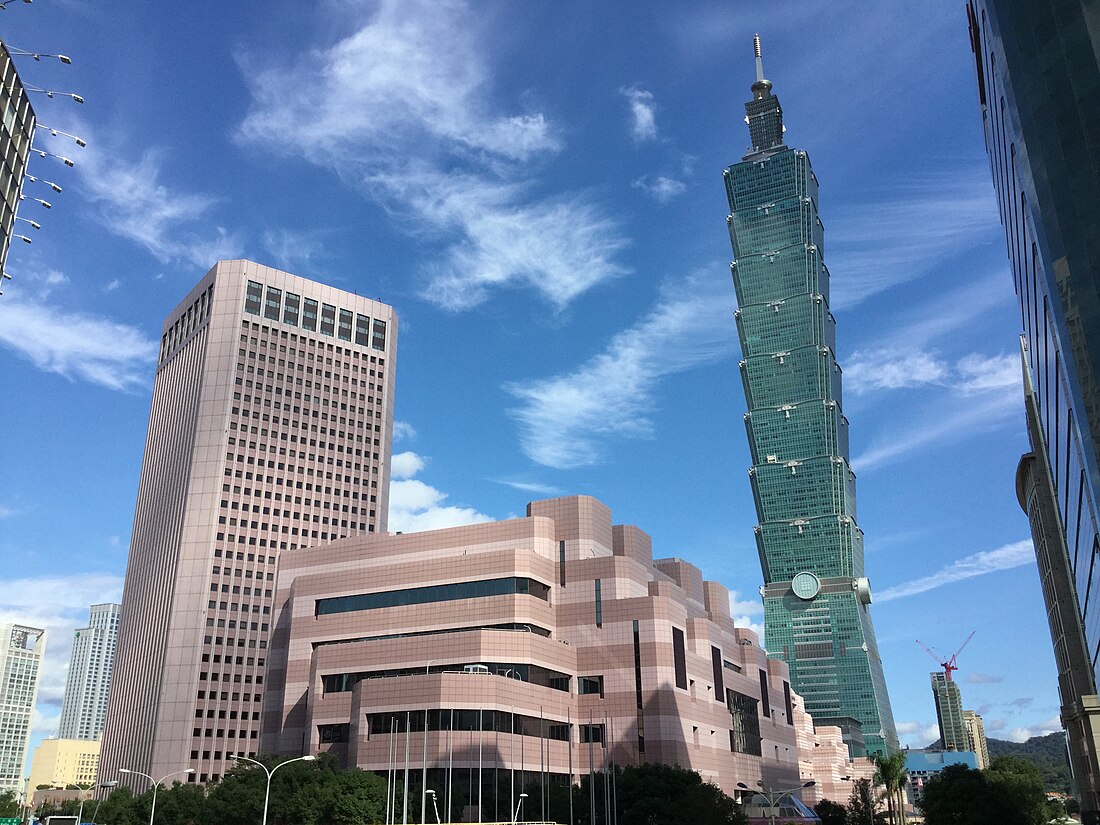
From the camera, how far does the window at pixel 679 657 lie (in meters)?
117

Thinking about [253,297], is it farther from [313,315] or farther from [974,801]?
[974,801]

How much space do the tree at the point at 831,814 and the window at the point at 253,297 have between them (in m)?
134

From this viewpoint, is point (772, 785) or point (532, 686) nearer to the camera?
point (532, 686)

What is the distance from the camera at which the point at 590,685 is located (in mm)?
117188

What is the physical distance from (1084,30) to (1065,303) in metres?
13.8

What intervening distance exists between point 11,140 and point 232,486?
108m

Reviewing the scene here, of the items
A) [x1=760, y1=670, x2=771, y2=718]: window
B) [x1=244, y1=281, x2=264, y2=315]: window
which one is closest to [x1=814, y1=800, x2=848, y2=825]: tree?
[x1=760, y1=670, x2=771, y2=718]: window

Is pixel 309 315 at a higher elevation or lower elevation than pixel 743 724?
higher

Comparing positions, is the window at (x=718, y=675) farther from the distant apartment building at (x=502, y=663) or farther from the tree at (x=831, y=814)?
the tree at (x=831, y=814)

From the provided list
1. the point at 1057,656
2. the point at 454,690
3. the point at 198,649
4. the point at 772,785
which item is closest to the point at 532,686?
the point at 454,690

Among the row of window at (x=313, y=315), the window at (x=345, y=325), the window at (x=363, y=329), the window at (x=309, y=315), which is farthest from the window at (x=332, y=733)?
the window at (x=363, y=329)

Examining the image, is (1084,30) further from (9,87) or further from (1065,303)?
(9,87)

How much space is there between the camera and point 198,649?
155375 mm

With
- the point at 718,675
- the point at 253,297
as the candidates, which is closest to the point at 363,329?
the point at 253,297
